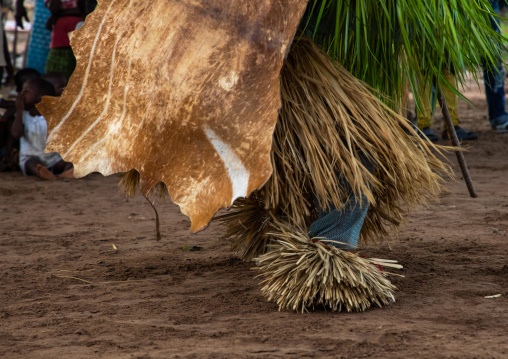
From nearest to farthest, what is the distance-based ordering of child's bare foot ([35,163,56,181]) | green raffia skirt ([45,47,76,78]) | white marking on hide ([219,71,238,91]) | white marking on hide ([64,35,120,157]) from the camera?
1. white marking on hide ([219,71,238,91])
2. white marking on hide ([64,35,120,157])
3. child's bare foot ([35,163,56,181])
4. green raffia skirt ([45,47,76,78])

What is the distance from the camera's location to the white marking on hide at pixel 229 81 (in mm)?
1823

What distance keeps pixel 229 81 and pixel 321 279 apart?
2.07ft

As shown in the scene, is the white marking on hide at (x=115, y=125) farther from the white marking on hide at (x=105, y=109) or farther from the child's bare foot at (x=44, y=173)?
the child's bare foot at (x=44, y=173)

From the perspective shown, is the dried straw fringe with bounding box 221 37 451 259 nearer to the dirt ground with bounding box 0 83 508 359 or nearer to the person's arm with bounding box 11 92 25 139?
the dirt ground with bounding box 0 83 508 359

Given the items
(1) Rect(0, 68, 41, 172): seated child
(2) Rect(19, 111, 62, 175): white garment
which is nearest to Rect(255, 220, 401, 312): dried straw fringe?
(2) Rect(19, 111, 62, 175): white garment

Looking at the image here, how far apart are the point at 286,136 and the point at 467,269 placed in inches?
38.1

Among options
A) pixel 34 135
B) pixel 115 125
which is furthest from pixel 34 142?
pixel 115 125

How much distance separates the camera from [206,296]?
2197 millimetres

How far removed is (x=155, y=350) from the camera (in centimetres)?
170

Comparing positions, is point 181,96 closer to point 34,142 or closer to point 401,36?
point 401,36

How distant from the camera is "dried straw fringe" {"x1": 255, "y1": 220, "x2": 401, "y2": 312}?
1.92m

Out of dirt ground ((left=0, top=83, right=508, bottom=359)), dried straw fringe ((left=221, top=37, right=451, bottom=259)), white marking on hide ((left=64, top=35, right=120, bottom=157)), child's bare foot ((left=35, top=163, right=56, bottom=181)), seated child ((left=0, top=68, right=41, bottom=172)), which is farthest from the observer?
seated child ((left=0, top=68, right=41, bottom=172))

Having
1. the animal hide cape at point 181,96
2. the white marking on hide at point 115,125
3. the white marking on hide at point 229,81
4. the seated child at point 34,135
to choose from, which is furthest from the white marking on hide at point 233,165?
the seated child at point 34,135

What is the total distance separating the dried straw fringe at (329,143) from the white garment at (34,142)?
135 inches
